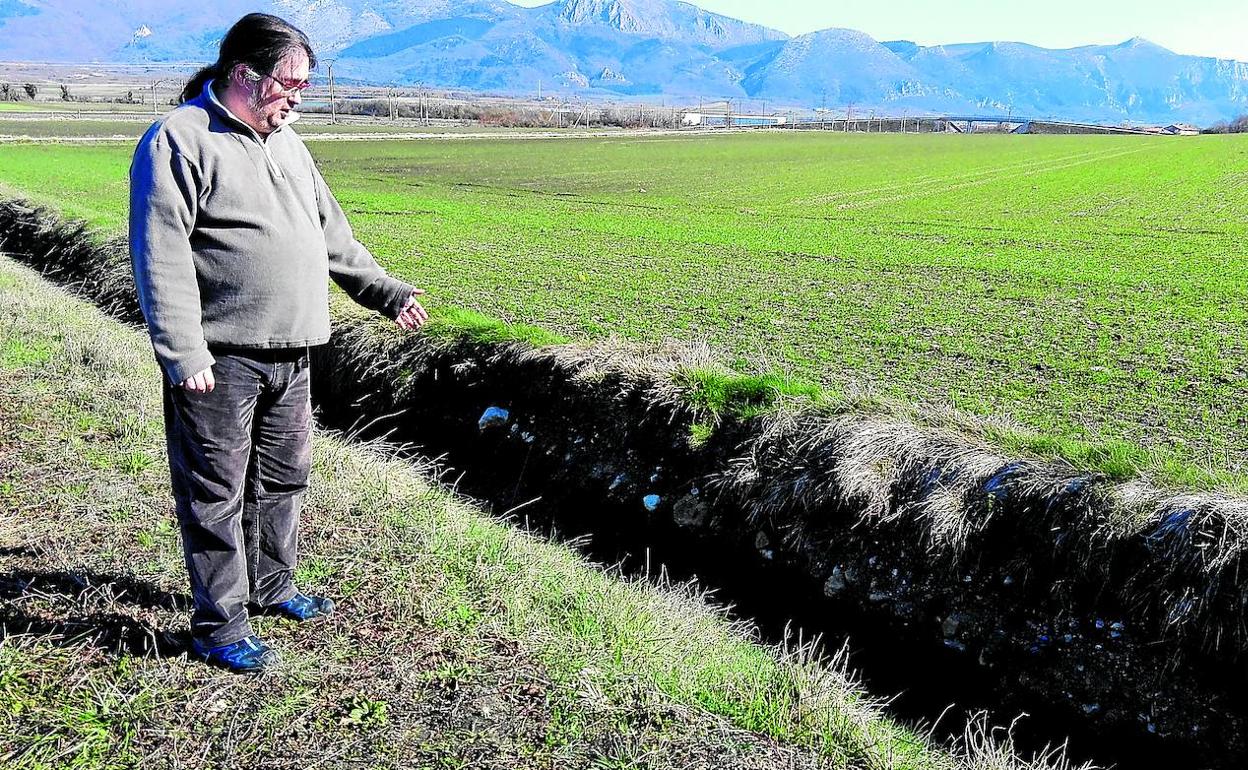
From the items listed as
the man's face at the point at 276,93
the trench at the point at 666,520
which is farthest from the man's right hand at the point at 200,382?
the trench at the point at 666,520

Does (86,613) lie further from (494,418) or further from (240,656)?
(494,418)

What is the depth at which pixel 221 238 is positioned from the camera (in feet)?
10.4

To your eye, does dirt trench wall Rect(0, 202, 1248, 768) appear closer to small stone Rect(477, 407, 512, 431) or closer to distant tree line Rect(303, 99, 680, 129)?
small stone Rect(477, 407, 512, 431)

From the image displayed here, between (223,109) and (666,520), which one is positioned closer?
(223,109)

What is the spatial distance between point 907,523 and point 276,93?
151 inches

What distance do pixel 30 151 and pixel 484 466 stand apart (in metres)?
41.2

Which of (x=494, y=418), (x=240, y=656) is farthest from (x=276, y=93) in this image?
(x=494, y=418)

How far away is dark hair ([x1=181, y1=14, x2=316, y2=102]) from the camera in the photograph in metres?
3.08

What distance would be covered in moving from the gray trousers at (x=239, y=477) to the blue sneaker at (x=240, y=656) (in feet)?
0.09

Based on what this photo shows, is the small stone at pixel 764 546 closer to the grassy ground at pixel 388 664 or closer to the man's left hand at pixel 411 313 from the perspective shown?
the grassy ground at pixel 388 664

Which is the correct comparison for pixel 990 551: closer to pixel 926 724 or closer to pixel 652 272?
pixel 926 724

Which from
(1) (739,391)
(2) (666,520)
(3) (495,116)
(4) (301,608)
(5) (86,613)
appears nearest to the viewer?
(5) (86,613)

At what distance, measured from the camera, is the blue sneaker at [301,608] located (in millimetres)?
3883

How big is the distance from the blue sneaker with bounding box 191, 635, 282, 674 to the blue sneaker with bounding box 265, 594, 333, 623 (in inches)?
13.3
